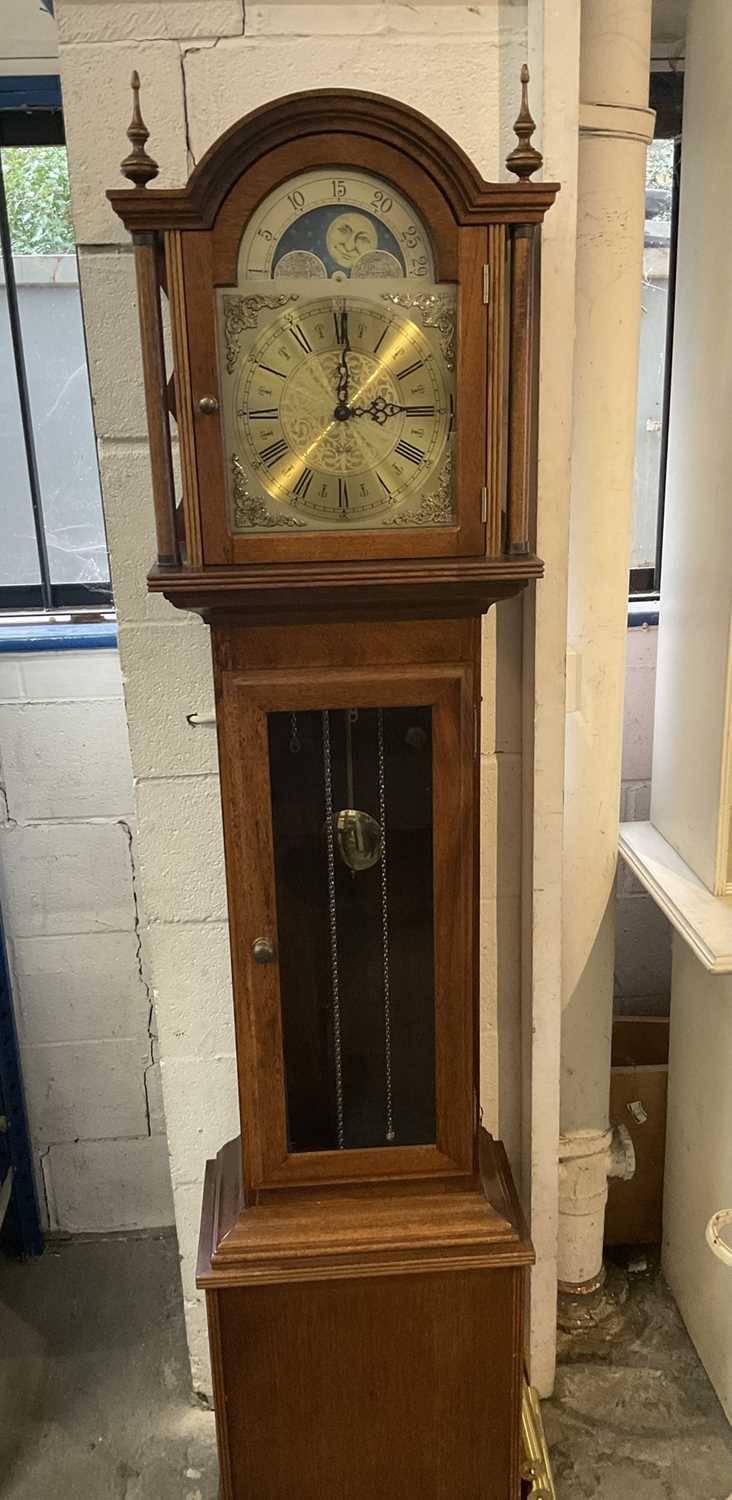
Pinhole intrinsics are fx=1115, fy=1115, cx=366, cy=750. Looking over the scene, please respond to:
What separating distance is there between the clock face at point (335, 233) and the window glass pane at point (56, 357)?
2.73ft

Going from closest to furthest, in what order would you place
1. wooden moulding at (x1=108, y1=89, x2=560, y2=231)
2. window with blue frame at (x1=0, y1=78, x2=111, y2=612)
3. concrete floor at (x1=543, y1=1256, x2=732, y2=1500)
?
wooden moulding at (x1=108, y1=89, x2=560, y2=231), concrete floor at (x1=543, y1=1256, x2=732, y2=1500), window with blue frame at (x1=0, y1=78, x2=111, y2=612)

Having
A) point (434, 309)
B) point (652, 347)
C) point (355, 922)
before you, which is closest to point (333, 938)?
point (355, 922)

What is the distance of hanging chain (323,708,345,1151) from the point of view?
1.15 metres

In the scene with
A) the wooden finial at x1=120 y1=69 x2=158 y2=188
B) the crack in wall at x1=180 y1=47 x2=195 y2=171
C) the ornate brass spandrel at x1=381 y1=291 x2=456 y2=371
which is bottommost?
the ornate brass spandrel at x1=381 y1=291 x2=456 y2=371

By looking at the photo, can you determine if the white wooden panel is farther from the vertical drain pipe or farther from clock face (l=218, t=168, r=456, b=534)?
clock face (l=218, t=168, r=456, b=534)

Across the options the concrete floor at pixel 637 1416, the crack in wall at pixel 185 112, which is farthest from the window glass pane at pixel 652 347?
the concrete floor at pixel 637 1416

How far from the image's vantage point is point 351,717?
1135 millimetres

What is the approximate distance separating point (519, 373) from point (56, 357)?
1.07m

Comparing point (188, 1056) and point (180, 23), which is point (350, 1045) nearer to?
point (188, 1056)

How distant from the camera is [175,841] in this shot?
4.68 feet

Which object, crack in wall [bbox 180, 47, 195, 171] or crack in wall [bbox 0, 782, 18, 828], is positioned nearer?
crack in wall [bbox 180, 47, 195, 171]

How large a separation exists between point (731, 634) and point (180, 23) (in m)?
0.94

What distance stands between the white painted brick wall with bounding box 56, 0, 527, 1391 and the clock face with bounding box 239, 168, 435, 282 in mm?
310

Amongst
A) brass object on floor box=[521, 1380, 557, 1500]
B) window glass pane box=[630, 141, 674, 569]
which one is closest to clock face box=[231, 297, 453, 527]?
window glass pane box=[630, 141, 674, 569]
